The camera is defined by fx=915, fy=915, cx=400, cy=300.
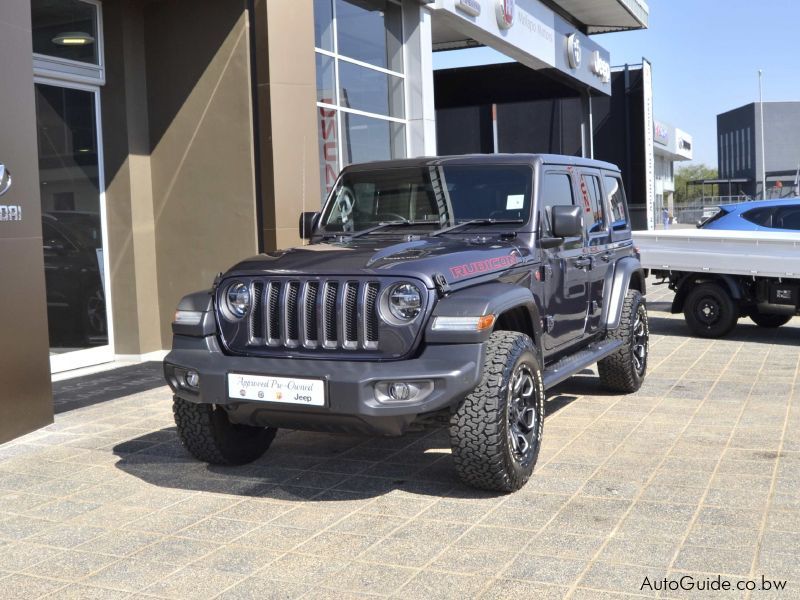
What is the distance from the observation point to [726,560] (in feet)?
12.9

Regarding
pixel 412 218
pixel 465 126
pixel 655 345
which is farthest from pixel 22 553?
pixel 465 126

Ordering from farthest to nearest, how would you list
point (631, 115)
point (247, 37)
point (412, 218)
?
point (631, 115)
point (247, 37)
point (412, 218)

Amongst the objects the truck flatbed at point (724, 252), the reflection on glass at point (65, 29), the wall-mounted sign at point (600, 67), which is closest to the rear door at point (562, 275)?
the truck flatbed at point (724, 252)

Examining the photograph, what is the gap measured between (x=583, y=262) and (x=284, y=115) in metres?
4.19

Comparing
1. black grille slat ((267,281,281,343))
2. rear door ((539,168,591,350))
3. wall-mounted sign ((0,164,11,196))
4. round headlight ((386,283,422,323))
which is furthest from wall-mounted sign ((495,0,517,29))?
round headlight ((386,283,422,323))

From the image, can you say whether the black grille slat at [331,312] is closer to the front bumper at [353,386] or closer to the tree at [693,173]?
the front bumper at [353,386]

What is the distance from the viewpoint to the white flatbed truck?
10.6 m

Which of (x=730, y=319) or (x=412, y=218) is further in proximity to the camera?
(x=730, y=319)

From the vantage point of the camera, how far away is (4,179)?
6332 mm

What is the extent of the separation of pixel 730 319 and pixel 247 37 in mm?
6572

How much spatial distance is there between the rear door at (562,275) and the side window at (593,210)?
248mm

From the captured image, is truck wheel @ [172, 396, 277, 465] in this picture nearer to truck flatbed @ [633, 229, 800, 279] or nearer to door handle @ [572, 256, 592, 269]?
door handle @ [572, 256, 592, 269]

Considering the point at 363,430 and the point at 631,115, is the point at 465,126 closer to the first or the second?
the point at 631,115

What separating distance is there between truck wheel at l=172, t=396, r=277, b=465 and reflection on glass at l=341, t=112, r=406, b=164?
266 inches
